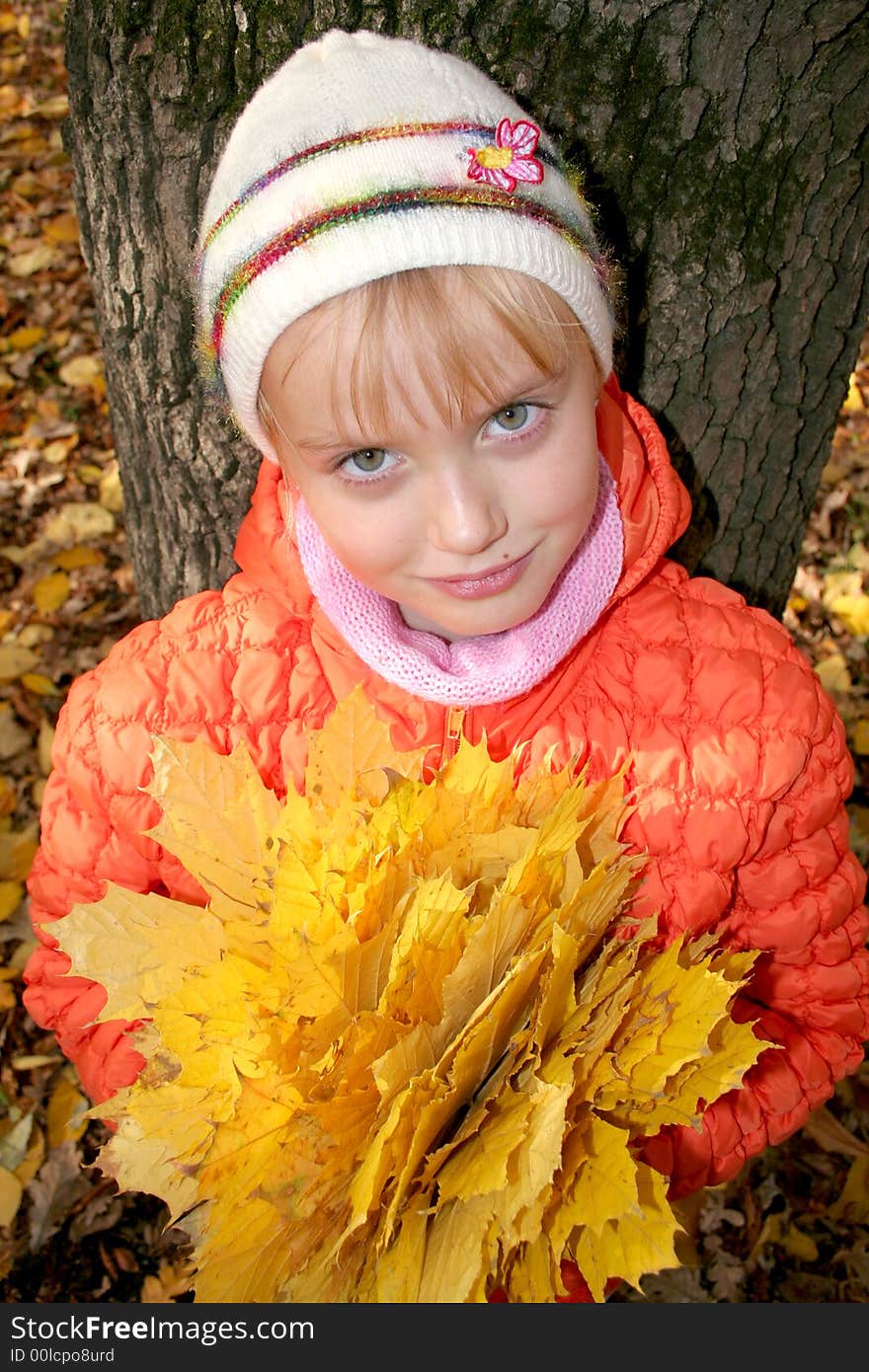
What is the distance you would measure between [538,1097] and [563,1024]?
0.15 m

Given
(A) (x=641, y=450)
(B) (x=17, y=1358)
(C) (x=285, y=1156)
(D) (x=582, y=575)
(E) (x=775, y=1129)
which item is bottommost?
(B) (x=17, y=1358)

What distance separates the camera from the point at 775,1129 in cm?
161

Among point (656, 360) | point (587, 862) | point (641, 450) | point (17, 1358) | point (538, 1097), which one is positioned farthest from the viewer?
point (656, 360)

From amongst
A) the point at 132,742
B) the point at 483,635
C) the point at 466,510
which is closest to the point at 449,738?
the point at 483,635

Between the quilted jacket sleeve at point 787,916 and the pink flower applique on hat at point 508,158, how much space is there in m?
0.72

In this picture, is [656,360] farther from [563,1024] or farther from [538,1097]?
[538,1097]

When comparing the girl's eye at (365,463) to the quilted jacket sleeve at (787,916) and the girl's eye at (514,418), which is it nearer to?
the girl's eye at (514,418)

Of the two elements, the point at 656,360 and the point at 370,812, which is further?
the point at 656,360

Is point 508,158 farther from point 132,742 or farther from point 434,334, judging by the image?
point 132,742

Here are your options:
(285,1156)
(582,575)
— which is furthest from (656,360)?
(285,1156)

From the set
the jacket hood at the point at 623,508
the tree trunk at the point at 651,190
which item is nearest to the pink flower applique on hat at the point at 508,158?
the tree trunk at the point at 651,190

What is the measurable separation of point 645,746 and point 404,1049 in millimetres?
662

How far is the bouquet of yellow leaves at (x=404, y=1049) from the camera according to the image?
1.01 m

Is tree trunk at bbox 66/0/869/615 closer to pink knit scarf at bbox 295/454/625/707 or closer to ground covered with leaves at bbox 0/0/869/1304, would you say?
pink knit scarf at bbox 295/454/625/707
